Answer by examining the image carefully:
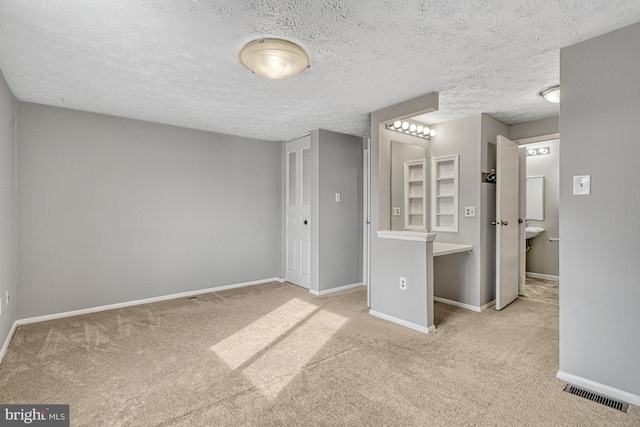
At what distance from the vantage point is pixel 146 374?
89.5 inches

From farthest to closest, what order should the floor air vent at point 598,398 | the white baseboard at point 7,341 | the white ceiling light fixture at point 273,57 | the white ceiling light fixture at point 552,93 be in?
the white ceiling light fixture at point 552,93
the white baseboard at point 7,341
the white ceiling light fixture at point 273,57
the floor air vent at point 598,398

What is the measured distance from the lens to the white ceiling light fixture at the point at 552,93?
2826mm

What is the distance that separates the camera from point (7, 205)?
113 inches

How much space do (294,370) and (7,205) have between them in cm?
288

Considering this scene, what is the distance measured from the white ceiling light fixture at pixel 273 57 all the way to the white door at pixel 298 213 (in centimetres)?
242

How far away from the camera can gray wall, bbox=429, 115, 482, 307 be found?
371 cm

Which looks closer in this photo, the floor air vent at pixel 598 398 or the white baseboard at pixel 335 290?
the floor air vent at pixel 598 398

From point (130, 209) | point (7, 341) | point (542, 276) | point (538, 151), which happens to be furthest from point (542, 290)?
point (7, 341)

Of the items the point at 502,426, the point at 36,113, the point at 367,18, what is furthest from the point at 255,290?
the point at 367,18

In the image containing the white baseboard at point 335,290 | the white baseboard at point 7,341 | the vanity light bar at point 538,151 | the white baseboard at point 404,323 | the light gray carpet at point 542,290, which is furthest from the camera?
the vanity light bar at point 538,151

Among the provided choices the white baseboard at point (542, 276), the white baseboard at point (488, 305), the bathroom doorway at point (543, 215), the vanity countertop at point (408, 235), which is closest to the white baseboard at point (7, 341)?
the vanity countertop at point (408, 235)

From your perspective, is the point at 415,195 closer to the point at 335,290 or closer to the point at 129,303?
the point at 335,290

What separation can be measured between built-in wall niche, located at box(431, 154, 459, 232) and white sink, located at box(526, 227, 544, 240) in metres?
2.01

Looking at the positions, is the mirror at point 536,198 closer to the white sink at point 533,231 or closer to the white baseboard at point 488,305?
the white sink at point 533,231
